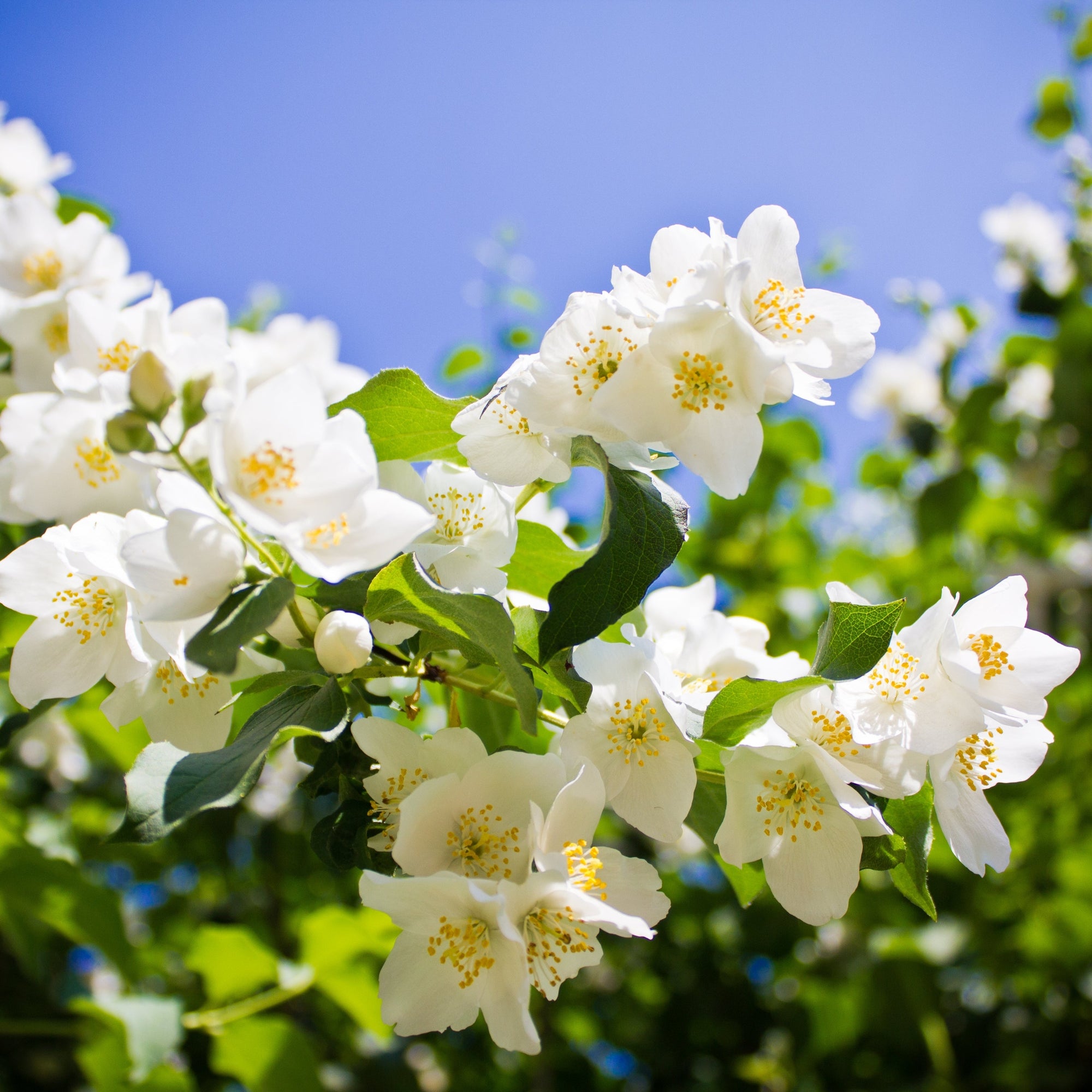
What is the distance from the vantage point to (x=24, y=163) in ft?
7.24

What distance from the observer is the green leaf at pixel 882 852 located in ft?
3.21

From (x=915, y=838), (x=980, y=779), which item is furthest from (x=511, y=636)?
(x=980, y=779)

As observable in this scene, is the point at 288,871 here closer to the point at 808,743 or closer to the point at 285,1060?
the point at 285,1060

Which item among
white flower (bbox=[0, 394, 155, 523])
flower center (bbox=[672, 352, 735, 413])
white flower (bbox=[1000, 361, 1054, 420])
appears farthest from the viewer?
white flower (bbox=[1000, 361, 1054, 420])

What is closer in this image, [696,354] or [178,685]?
[696,354]

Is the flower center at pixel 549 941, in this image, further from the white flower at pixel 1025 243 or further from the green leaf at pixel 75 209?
the white flower at pixel 1025 243

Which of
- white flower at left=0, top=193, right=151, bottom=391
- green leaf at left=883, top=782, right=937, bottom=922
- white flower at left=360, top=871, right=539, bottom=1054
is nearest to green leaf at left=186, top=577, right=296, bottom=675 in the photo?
white flower at left=360, top=871, right=539, bottom=1054

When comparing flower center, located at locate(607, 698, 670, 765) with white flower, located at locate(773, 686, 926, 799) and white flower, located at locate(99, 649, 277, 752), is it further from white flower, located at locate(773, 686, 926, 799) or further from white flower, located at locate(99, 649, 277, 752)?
white flower, located at locate(99, 649, 277, 752)

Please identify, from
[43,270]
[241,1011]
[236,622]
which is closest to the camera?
[236,622]

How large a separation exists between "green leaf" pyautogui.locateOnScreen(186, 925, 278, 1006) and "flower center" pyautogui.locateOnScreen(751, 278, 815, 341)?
65.0 inches

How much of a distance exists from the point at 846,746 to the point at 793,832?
12 cm

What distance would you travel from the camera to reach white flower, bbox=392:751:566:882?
0.95m

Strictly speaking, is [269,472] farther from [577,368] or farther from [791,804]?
[791,804]

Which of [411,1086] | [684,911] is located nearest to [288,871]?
[411,1086]
